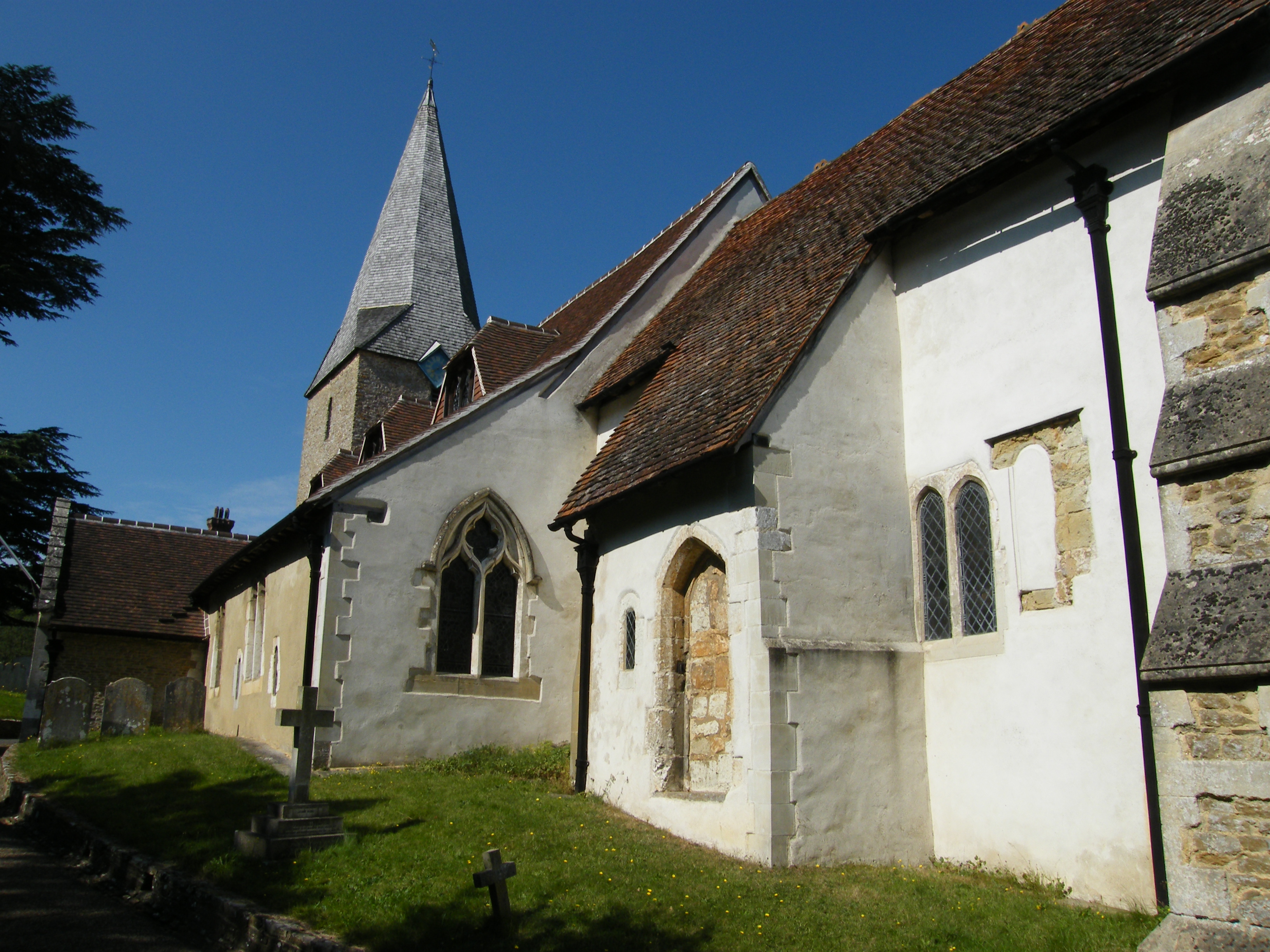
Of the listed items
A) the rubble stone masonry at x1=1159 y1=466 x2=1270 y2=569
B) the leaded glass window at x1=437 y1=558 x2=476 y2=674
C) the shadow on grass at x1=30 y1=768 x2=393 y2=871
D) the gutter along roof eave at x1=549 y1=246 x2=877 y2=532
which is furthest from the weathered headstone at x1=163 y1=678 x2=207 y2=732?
the rubble stone masonry at x1=1159 y1=466 x2=1270 y2=569

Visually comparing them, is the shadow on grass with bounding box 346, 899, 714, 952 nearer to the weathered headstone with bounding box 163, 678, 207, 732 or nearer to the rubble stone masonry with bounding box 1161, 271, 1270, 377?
the rubble stone masonry with bounding box 1161, 271, 1270, 377

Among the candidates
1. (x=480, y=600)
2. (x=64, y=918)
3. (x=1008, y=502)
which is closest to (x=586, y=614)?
(x=480, y=600)

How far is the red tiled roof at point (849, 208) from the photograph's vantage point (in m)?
9.37

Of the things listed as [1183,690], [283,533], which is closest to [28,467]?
[283,533]

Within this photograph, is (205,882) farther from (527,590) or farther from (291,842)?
(527,590)

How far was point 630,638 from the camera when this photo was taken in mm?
12023

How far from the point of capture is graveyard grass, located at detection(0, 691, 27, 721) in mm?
29641

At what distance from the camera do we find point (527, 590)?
14.7m

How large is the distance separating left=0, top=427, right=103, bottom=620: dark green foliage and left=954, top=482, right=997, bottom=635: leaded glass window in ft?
93.6

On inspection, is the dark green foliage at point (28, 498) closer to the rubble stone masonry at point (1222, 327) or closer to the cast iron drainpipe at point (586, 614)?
the cast iron drainpipe at point (586, 614)

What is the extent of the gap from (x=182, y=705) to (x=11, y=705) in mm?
17984

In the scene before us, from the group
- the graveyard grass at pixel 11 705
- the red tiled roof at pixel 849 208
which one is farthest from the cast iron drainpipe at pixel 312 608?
the graveyard grass at pixel 11 705

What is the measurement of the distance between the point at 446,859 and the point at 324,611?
211 inches

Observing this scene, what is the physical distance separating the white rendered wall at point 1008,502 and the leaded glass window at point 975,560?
19 centimetres
